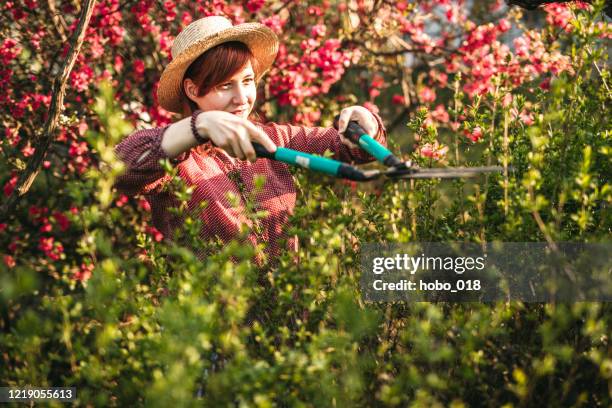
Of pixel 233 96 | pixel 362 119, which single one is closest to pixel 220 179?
pixel 233 96

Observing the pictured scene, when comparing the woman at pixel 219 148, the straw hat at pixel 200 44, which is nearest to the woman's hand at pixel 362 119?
the woman at pixel 219 148

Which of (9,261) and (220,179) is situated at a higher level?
(220,179)

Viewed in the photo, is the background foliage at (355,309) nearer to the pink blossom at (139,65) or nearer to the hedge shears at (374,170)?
the hedge shears at (374,170)

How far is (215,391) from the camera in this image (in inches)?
59.3

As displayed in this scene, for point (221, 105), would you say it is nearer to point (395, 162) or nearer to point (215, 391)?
point (395, 162)

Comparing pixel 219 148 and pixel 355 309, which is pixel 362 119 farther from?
pixel 355 309

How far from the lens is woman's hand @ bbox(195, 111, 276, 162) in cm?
190

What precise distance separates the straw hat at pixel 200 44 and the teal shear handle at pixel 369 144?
1.80 feet

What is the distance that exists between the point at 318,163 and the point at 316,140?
0.88 metres

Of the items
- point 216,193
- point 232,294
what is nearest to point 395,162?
point 232,294

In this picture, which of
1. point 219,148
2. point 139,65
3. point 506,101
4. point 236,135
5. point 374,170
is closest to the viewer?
point 374,170

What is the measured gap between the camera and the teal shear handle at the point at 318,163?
68.6 inches

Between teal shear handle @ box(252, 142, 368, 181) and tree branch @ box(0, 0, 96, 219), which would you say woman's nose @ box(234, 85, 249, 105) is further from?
tree branch @ box(0, 0, 96, 219)

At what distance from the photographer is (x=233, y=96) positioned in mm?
2545
